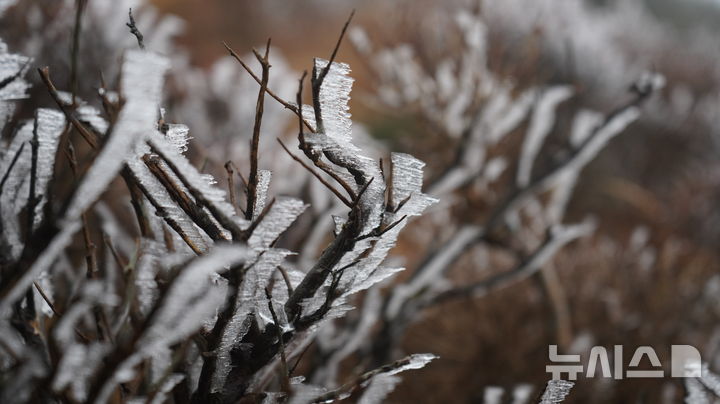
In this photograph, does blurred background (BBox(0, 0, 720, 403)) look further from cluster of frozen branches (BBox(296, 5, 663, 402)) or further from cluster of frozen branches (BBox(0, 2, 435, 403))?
cluster of frozen branches (BBox(0, 2, 435, 403))

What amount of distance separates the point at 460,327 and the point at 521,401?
7.13ft

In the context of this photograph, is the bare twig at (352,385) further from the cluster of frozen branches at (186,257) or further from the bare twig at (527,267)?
the bare twig at (527,267)

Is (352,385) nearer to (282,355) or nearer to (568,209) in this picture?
(282,355)

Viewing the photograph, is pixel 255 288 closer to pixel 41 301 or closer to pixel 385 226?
pixel 385 226

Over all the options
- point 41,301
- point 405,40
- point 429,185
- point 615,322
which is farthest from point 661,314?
point 41,301

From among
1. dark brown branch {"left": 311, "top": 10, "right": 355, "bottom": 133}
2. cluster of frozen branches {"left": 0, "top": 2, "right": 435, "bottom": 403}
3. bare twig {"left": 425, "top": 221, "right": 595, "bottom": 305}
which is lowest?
cluster of frozen branches {"left": 0, "top": 2, "right": 435, "bottom": 403}

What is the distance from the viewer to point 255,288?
0.65 metres

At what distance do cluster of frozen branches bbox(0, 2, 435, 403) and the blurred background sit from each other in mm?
354

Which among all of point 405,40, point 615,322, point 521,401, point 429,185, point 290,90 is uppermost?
point 405,40

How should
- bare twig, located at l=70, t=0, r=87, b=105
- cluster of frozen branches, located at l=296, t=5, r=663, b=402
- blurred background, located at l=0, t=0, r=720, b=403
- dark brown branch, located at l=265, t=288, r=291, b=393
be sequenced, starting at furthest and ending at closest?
blurred background, located at l=0, t=0, r=720, b=403 < cluster of frozen branches, located at l=296, t=5, r=663, b=402 < dark brown branch, located at l=265, t=288, r=291, b=393 < bare twig, located at l=70, t=0, r=87, b=105

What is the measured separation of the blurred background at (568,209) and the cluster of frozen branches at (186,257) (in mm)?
354

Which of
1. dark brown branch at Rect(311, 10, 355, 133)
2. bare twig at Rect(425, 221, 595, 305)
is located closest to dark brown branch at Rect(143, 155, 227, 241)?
dark brown branch at Rect(311, 10, 355, 133)

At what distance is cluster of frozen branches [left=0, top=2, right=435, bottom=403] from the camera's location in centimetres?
55

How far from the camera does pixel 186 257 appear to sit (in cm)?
65
